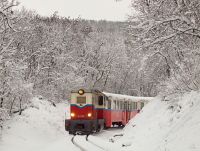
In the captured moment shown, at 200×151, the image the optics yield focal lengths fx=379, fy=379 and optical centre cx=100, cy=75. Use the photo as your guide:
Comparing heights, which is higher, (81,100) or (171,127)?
(81,100)

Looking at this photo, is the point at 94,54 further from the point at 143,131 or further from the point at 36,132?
the point at 143,131

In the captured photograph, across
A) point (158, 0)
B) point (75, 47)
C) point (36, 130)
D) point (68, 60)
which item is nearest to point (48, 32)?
point (68, 60)

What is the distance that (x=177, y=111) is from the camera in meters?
16.1

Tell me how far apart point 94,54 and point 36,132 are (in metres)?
40.4

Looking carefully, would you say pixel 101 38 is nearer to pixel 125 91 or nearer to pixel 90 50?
pixel 90 50

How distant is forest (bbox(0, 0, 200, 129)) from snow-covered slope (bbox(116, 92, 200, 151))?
2.71ft

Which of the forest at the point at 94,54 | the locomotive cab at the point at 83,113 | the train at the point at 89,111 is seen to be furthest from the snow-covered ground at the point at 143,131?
the train at the point at 89,111

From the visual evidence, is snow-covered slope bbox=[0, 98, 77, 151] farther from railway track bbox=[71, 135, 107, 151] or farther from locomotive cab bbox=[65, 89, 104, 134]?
locomotive cab bbox=[65, 89, 104, 134]

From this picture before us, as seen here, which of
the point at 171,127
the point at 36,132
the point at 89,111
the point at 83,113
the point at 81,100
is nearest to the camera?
the point at 171,127

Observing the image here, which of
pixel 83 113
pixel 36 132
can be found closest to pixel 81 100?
A: pixel 83 113

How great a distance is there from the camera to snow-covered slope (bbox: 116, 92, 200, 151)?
11496 millimetres

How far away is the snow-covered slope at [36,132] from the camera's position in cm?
1953

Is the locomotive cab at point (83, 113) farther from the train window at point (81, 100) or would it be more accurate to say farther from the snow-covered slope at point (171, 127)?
the snow-covered slope at point (171, 127)

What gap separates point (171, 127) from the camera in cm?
1473
